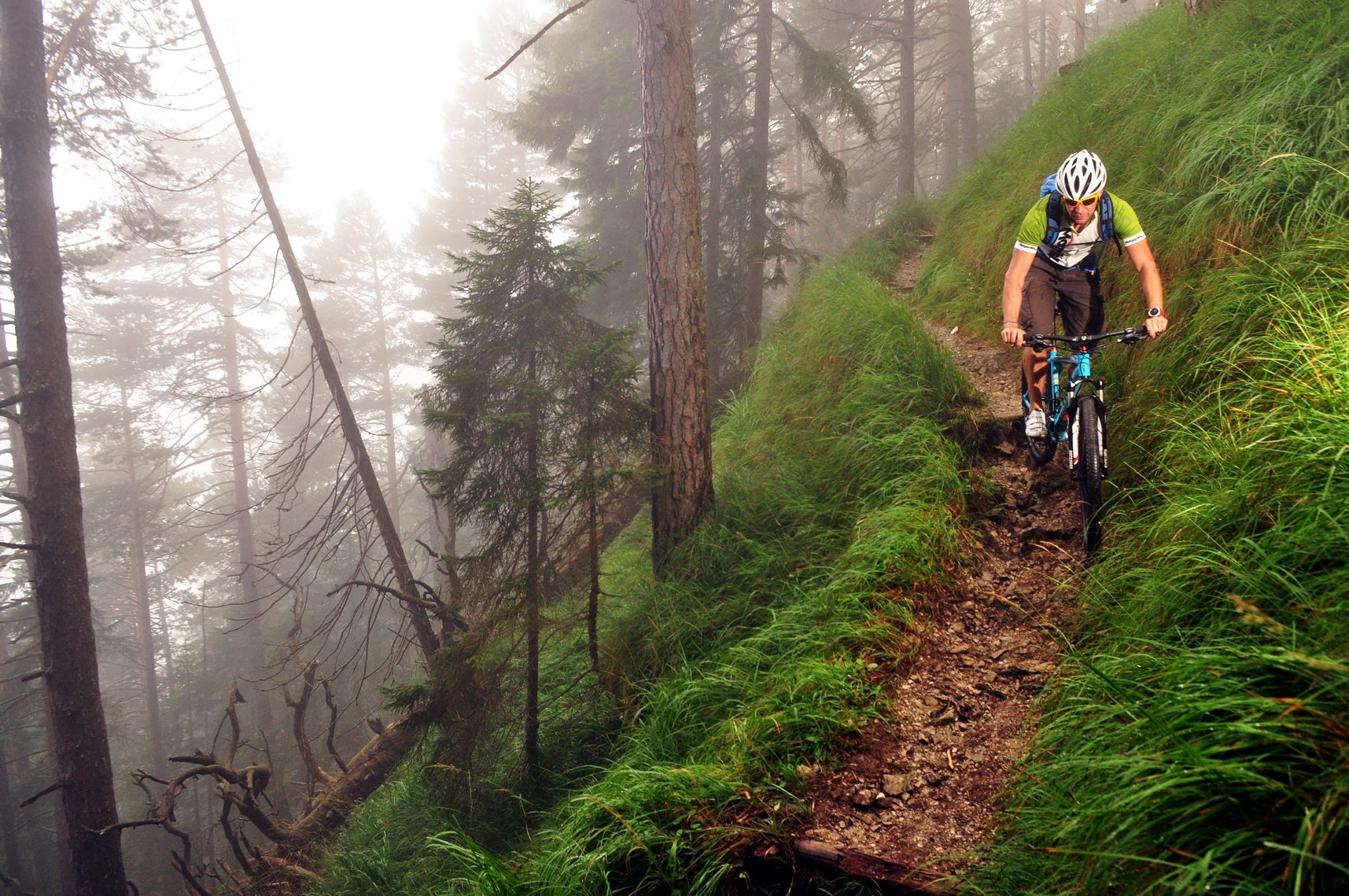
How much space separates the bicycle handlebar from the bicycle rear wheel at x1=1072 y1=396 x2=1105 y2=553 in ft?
1.27

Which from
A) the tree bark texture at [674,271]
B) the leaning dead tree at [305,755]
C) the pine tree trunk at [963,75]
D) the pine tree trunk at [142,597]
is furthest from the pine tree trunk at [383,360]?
the tree bark texture at [674,271]

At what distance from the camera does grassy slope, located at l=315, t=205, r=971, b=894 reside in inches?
105

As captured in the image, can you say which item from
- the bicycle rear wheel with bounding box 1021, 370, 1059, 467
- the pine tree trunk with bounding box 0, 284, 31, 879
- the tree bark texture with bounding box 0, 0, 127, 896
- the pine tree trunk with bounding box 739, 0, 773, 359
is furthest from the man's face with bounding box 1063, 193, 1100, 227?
the pine tree trunk with bounding box 0, 284, 31, 879

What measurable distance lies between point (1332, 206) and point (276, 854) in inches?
437

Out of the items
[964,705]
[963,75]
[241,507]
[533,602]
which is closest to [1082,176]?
[964,705]

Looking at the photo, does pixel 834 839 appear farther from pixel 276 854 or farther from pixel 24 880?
pixel 24 880

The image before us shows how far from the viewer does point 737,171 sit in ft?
37.9

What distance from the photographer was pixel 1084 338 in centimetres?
356

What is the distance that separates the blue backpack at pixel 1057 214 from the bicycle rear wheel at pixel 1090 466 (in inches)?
42.8

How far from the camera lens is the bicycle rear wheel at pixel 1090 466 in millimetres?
3568

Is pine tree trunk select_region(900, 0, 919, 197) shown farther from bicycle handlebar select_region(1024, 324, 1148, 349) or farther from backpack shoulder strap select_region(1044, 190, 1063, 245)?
bicycle handlebar select_region(1024, 324, 1148, 349)

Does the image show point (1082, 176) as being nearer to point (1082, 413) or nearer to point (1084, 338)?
point (1084, 338)

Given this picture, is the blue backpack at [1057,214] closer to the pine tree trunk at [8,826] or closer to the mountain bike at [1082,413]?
the mountain bike at [1082,413]

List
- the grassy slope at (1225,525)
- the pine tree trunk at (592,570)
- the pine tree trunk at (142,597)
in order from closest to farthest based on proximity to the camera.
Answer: the grassy slope at (1225,525)
the pine tree trunk at (592,570)
the pine tree trunk at (142,597)
